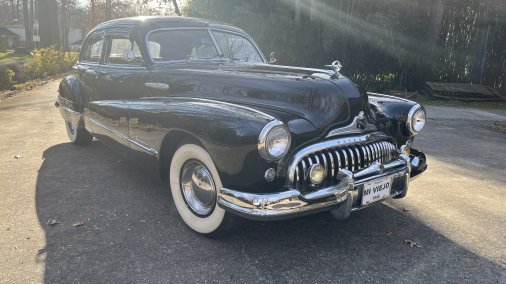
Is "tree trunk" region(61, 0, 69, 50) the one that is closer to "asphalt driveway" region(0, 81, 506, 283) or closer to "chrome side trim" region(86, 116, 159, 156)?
"chrome side trim" region(86, 116, 159, 156)

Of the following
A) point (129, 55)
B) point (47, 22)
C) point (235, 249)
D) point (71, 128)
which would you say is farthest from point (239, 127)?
point (47, 22)

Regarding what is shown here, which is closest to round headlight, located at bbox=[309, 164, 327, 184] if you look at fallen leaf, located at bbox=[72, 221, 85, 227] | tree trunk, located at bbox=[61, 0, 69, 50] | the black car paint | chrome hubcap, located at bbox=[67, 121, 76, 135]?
the black car paint

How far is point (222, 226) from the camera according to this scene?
299 cm

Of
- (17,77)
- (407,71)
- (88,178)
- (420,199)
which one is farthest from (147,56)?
(17,77)

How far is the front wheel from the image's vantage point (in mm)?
2978

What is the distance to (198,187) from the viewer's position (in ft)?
10.5

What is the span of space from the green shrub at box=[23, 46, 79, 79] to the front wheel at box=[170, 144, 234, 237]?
13233mm

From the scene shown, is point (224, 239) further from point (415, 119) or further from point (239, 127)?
point (415, 119)

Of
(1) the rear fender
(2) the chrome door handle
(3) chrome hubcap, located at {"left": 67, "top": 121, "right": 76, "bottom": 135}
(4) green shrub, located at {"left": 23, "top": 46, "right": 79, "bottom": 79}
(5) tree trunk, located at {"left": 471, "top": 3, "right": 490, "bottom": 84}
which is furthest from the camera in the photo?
(4) green shrub, located at {"left": 23, "top": 46, "right": 79, "bottom": 79}

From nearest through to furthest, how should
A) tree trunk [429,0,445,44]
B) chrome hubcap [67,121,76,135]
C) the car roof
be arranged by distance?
the car roof < chrome hubcap [67,121,76,135] < tree trunk [429,0,445,44]

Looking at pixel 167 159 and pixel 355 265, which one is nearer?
pixel 355 265

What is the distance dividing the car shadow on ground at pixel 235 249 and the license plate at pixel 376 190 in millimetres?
394

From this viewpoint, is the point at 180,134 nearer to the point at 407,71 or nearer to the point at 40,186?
the point at 40,186

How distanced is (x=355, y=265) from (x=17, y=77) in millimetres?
13837
